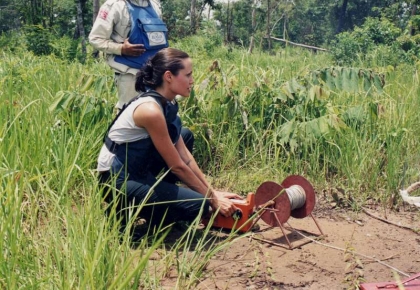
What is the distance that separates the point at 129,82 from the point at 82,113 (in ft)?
1.33

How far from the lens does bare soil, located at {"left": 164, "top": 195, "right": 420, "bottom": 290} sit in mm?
2732

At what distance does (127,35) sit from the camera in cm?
395

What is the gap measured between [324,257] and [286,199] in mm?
386

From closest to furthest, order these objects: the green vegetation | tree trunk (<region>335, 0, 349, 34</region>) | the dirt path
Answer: the dirt path, the green vegetation, tree trunk (<region>335, 0, 349, 34</region>)

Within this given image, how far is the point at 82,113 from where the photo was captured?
12.7ft

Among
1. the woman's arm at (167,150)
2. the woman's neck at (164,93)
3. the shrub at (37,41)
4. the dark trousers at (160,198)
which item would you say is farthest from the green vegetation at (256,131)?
the shrub at (37,41)

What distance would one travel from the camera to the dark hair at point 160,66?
10.1ft

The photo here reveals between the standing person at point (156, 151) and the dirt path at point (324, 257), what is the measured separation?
341 mm

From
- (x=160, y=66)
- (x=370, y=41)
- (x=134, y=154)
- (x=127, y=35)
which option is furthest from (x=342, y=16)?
(x=134, y=154)

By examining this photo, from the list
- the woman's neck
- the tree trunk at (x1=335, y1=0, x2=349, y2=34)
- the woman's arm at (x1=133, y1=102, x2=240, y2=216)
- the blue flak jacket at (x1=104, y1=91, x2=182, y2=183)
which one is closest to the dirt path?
the woman's arm at (x1=133, y1=102, x2=240, y2=216)

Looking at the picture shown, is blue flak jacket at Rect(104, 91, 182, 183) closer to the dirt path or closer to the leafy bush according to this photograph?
the dirt path

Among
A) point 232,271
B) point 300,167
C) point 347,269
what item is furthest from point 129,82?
point 347,269

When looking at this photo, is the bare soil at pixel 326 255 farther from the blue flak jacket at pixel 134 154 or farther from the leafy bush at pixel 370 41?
the leafy bush at pixel 370 41

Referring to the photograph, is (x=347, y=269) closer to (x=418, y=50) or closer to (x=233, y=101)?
(x=233, y=101)
